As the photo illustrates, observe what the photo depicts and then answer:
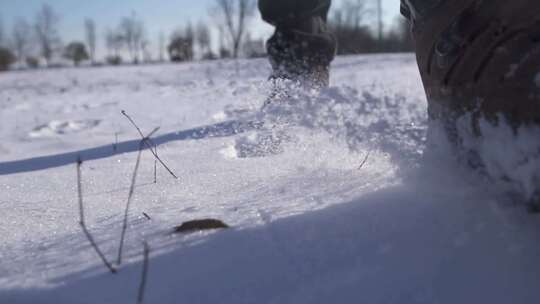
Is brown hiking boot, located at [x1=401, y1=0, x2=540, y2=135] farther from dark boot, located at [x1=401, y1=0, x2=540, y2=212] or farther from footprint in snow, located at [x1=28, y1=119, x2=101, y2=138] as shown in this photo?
footprint in snow, located at [x1=28, y1=119, x2=101, y2=138]

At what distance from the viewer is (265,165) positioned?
1226 mm

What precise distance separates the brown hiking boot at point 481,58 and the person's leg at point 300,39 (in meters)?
1.15

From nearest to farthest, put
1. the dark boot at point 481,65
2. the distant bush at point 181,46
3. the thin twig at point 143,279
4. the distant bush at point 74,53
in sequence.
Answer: the thin twig at point 143,279, the dark boot at point 481,65, the distant bush at point 181,46, the distant bush at point 74,53

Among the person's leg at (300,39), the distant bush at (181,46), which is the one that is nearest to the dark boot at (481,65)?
the person's leg at (300,39)

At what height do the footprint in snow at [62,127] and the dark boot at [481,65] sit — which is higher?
the dark boot at [481,65]

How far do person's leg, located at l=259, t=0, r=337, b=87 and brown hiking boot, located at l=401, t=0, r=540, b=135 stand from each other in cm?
115

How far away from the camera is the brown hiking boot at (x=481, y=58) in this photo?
2.37 feet

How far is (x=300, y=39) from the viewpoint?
2191 mm

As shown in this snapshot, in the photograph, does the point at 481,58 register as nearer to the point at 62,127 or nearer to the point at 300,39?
the point at 300,39

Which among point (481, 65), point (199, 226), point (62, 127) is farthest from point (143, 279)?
point (62, 127)

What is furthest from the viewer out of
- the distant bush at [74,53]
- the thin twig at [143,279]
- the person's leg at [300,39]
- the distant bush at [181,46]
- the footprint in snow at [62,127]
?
the distant bush at [74,53]

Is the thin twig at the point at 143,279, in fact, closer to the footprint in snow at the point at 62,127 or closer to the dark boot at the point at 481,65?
the dark boot at the point at 481,65

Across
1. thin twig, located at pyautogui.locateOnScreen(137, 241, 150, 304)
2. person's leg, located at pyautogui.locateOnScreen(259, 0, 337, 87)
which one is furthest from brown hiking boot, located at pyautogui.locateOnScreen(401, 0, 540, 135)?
person's leg, located at pyautogui.locateOnScreen(259, 0, 337, 87)

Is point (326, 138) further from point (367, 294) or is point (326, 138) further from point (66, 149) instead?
point (66, 149)
